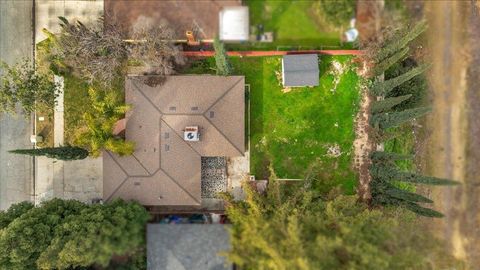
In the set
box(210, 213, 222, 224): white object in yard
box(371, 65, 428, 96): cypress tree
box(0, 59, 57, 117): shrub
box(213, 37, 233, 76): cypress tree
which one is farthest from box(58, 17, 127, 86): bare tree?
box(371, 65, 428, 96): cypress tree

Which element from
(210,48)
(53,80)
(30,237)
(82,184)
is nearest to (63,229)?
(30,237)

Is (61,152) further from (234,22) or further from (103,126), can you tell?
(234,22)

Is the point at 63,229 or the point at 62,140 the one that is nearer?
the point at 63,229

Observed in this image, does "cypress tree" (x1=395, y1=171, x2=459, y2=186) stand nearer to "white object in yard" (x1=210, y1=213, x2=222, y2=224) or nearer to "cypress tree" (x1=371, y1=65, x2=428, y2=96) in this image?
"cypress tree" (x1=371, y1=65, x2=428, y2=96)

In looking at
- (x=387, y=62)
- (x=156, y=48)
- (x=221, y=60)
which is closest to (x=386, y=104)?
(x=387, y=62)

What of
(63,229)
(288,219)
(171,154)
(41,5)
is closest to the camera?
(288,219)

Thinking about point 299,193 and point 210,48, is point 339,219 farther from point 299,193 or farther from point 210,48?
point 210,48
